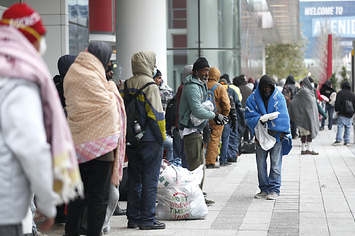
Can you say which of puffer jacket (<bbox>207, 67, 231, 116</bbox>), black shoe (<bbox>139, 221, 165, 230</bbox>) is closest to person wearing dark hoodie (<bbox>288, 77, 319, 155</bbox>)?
puffer jacket (<bbox>207, 67, 231, 116</bbox>)

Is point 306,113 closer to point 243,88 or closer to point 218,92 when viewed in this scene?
point 243,88

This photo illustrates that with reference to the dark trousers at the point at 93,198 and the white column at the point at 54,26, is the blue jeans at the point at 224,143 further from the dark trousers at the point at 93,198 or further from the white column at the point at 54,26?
the dark trousers at the point at 93,198

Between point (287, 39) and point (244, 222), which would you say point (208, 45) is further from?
point (287, 39)

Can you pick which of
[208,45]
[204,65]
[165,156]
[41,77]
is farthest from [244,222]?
[208,45]

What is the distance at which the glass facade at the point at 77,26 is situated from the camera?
1282 cm

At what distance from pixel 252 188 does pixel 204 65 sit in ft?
8.83

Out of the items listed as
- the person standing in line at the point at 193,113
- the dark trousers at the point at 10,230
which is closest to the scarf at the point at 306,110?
the person standing in line at the point at 193,113

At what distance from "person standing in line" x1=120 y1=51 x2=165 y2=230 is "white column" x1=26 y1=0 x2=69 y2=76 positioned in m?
6.97

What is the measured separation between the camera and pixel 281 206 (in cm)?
676

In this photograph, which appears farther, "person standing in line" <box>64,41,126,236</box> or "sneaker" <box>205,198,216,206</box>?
"sneaker" <box>205,198,216,206</box>

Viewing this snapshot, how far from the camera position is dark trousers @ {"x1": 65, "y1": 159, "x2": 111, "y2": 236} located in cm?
418

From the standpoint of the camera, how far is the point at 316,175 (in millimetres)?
9547

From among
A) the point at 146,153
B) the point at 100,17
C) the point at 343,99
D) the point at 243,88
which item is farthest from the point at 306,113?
the point at 100,17

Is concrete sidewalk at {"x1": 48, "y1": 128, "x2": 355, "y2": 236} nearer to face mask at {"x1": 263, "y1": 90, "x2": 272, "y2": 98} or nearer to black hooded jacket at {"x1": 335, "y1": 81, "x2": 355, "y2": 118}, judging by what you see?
face mask at {"x1": 263, "y1": 90, "x2": 272, "y2": 98}
